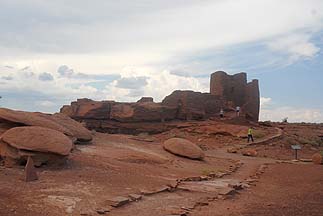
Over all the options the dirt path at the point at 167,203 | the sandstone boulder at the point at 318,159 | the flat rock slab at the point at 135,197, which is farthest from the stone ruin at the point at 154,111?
the flat rock slab at the point at 135,197

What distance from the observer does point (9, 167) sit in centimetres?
1152

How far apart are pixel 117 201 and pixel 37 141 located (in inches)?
164

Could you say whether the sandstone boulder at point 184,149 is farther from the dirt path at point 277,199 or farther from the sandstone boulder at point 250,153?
the sandstone boulder at point 250,153

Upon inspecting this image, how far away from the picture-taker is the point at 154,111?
35.0 meters

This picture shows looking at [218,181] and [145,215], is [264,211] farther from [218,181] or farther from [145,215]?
[218,181]

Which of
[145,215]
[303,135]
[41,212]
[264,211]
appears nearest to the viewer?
[41,212]

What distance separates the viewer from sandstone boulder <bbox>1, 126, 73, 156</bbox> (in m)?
11.7

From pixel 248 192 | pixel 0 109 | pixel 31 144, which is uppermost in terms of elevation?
pixel 0 109

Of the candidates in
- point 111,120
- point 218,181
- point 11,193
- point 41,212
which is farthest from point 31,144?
point 111,120

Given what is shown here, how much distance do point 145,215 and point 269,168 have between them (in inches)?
443

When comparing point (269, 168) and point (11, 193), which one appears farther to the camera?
point (269, 168)

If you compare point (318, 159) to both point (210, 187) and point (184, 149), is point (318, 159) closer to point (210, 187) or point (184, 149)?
point (184, 149)

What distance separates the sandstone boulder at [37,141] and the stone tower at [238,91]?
2740cm

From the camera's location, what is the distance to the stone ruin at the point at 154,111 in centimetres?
3481
